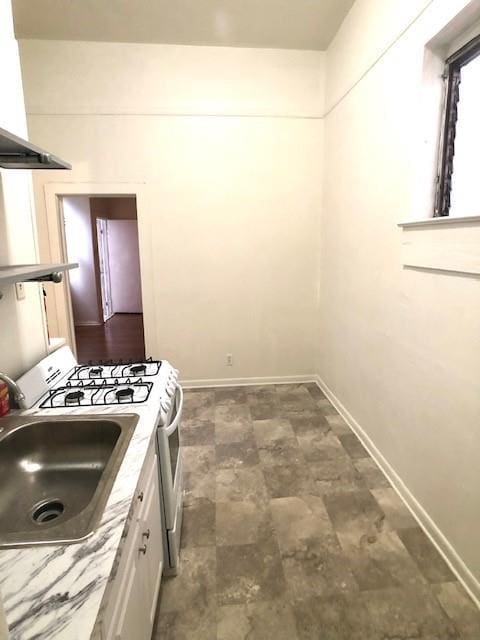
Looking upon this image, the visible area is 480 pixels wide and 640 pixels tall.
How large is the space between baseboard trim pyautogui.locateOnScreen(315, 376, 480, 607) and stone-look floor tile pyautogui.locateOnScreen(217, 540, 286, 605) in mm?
812

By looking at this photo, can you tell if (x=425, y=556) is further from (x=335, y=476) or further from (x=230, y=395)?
(x=230, y=395)

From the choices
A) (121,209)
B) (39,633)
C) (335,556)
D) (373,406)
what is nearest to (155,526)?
(39,633)

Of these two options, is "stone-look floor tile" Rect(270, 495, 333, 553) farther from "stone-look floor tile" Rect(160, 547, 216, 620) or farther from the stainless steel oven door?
the stainless steel oven door

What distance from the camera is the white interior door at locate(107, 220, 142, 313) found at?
798 cm

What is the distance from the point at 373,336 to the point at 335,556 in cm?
139

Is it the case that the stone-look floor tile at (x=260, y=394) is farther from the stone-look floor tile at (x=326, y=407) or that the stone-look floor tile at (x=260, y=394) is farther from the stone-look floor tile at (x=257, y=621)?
the stone-look floor tile at (x=257, y=621)

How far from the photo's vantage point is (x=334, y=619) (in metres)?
1.46

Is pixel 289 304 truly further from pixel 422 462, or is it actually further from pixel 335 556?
pixel 335 556

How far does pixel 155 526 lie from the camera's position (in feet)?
4.51

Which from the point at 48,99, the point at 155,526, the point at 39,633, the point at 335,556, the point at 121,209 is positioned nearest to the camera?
the point at 39,633

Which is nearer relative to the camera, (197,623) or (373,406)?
(197,623)

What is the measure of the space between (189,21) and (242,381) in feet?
10.8

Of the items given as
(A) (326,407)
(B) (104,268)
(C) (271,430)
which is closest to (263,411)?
(C) (271,430)

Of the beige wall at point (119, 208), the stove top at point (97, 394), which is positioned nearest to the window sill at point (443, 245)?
the stove top at point (97, 394)
